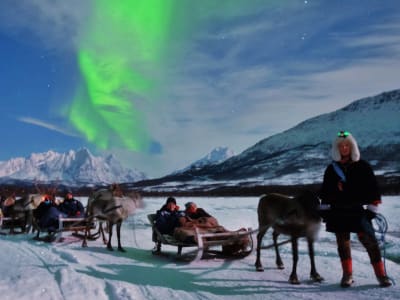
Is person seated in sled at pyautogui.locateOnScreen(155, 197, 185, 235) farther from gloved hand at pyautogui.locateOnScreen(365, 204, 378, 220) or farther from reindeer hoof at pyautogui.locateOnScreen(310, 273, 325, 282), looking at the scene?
gloved hand at pyautogui.locateOnScreen(365, 204, 378, 220)

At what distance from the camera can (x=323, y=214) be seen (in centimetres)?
673

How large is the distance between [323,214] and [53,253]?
5.87 meters

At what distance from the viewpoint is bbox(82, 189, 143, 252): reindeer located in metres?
11.3

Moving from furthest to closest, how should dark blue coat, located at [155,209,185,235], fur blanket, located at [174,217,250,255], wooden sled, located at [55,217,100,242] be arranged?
1. wooden sled, located at [55,217,100,242]
2. dark blue coat, located at [155,209,185,235]
3. fur blanket, located at [174,217,250,255]

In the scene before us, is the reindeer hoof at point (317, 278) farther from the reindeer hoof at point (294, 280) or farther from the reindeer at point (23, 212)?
the reindeer at point (23, 212)

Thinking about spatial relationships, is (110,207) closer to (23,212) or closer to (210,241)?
(210,241)

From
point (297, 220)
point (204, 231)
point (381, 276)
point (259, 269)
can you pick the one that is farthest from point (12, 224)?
point (381, 276)

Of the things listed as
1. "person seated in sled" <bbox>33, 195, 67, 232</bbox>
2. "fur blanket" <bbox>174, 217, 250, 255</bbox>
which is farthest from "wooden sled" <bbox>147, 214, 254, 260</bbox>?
"person seated in sled" <bbox>33, 195, 67, 232</bbox>

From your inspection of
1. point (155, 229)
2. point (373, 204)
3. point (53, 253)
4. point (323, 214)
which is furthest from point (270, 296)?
point (53, 253)

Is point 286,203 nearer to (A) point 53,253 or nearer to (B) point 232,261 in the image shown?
(B) point 232,261

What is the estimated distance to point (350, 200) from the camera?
20.9ft

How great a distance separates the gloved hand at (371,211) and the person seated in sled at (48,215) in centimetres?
920

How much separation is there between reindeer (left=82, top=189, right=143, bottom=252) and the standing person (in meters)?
5.83

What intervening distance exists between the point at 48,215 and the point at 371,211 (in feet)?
31.6
